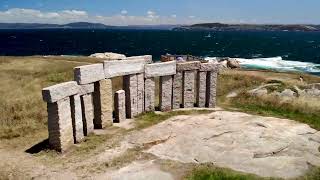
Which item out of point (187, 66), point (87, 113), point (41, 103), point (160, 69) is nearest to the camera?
point (87, 113)

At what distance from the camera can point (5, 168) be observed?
18.4m

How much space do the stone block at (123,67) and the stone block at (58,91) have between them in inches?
104

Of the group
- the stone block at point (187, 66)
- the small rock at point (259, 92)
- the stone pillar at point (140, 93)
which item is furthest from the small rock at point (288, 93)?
the stone pillar at point (140, 93)

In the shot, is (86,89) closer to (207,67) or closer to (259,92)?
(207,67)

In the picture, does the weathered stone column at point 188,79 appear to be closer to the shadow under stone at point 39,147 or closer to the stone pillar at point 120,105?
the stone pillar at point 120,105

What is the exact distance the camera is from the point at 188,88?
1064 inches

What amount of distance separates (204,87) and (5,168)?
516 inches

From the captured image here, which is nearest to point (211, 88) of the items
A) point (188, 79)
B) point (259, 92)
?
point (188, 79)

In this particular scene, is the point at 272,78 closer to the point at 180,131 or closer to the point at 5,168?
the point at 180,131

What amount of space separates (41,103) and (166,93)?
8.38 metres

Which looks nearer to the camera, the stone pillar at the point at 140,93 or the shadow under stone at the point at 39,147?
the shadow under stone at the point at 39,147

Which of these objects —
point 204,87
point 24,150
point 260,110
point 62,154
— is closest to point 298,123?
point 260,110

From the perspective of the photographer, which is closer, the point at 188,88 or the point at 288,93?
the point at 188,88

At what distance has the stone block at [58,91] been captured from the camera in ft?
62.3
